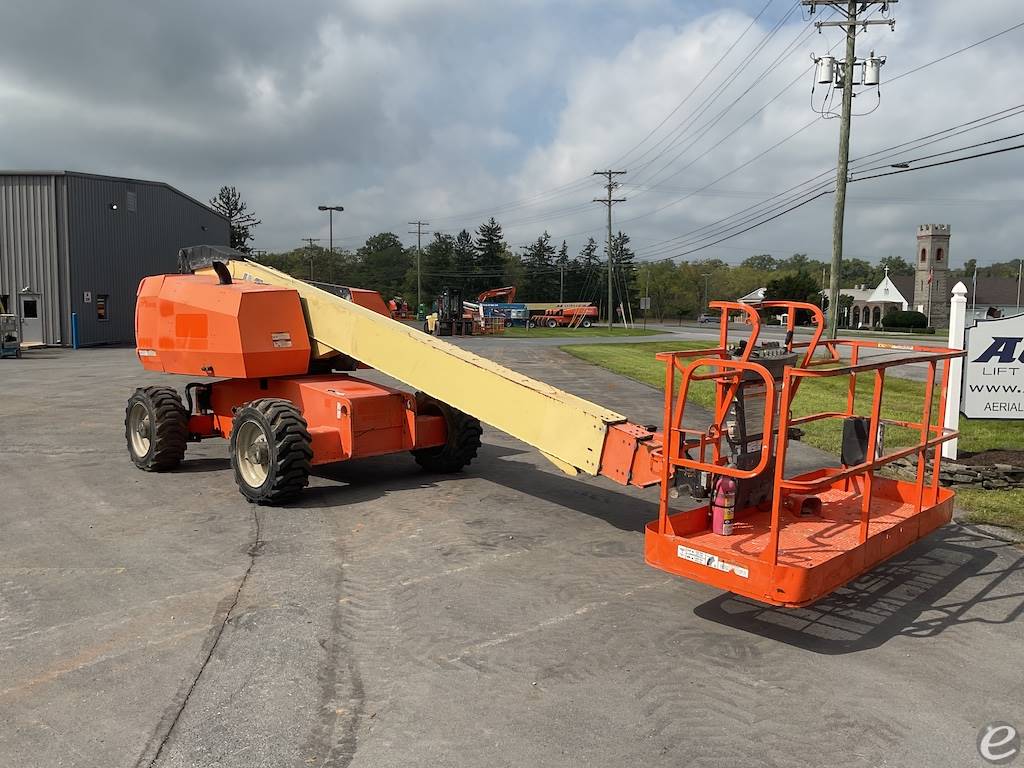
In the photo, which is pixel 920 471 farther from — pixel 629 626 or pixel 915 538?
pixel 629 626

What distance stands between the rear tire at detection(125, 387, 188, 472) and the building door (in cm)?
2871

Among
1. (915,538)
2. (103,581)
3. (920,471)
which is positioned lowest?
(103,581)

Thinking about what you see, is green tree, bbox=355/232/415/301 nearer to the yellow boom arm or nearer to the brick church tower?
the brick church tower

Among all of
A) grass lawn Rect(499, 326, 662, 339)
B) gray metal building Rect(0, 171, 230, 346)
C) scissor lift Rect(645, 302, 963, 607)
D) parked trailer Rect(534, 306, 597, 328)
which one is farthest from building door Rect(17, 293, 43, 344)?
parked trailer Rect(534, 306, 597, 328)

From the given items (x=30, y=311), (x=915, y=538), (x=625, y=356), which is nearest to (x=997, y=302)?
(x=625, y=356)

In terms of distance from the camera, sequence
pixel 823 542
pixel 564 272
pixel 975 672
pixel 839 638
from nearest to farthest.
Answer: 1. pixel 975 672
2. pixel 839 638
3. pixel 823 542
4. pixel 564 272

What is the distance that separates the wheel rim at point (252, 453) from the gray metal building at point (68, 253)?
30488mm

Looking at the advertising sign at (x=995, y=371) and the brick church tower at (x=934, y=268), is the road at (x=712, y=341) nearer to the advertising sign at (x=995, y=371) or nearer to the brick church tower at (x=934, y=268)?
the advertising sign at (x=995, y=371)

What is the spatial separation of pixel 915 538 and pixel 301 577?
4744mm

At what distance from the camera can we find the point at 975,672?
4762 mm

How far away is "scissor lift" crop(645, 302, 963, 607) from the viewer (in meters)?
4.89

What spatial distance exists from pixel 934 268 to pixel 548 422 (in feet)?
307

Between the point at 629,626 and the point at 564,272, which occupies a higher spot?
the point at 564,272
